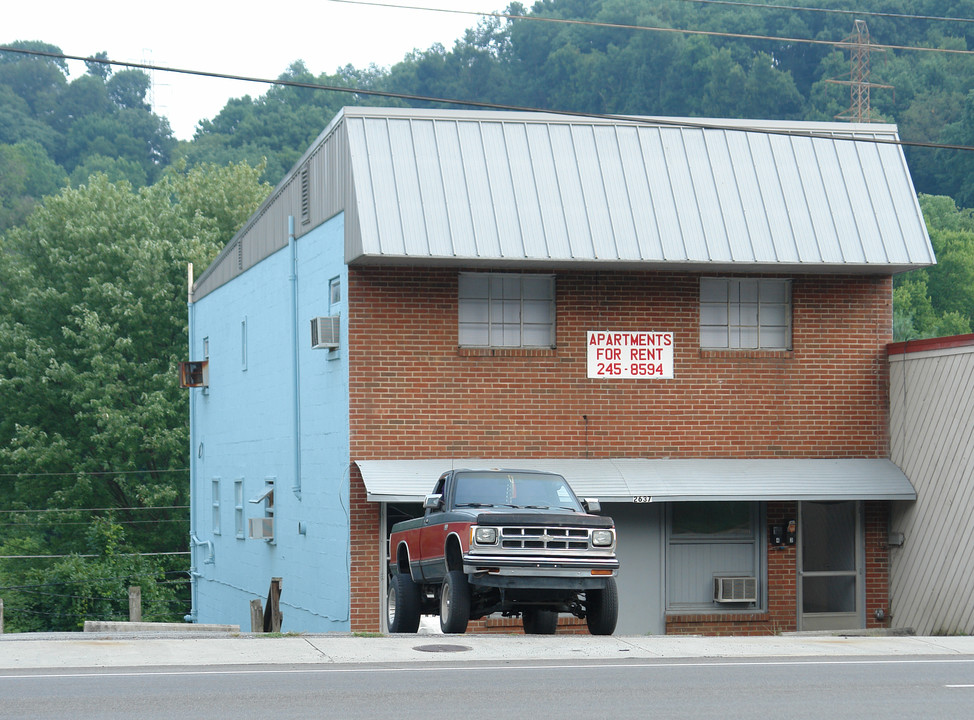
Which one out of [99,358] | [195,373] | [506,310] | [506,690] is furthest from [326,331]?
[99,358]

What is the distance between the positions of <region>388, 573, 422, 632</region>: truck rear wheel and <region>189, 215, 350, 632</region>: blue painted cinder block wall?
9.63ft

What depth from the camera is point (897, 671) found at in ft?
41.6

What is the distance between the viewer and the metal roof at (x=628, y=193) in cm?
1941

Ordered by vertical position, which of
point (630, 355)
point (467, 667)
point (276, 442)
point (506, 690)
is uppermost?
point (630, 355)

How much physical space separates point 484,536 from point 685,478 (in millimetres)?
6254

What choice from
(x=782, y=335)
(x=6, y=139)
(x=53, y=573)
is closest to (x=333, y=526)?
(x=782, y=335)

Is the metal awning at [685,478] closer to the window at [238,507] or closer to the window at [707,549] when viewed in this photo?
the window at [707,549]

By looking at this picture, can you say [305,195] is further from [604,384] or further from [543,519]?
[543,519]

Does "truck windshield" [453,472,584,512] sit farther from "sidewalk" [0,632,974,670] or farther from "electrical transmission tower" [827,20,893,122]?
"electrical transmission tower" [827,20,893,122]

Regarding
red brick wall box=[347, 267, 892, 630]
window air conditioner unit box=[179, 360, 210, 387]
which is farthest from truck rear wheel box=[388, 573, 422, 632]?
window air conditioner unit box=[179, 360, 210, 387]

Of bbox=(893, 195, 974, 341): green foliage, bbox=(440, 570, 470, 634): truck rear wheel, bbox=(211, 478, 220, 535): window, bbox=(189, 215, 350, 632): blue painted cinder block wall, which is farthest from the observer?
bbox=(893, 195, 974, 341): green foliage

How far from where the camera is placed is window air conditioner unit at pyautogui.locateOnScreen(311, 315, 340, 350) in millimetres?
20422

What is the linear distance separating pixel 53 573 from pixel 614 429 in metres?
27.2

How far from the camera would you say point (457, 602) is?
15062 millimetres
